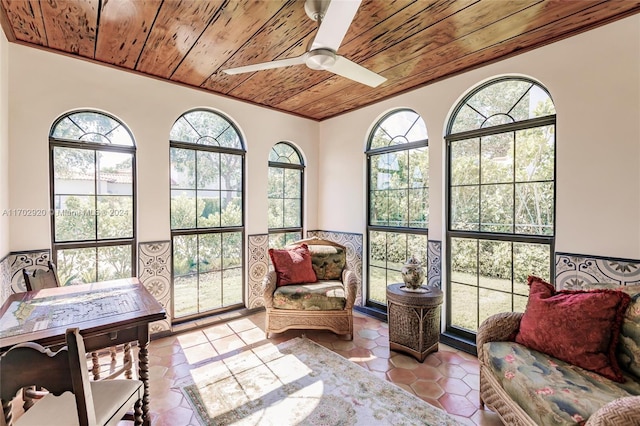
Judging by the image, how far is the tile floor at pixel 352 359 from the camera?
6.73ft

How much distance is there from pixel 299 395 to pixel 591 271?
93.8 inches

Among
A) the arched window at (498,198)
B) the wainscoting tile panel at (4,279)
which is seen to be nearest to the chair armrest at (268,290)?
the arched window at (498,198)

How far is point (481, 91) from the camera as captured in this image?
290cm

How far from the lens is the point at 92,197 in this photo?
285 cm

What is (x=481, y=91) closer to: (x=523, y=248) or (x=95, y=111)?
(x=523, y=248)

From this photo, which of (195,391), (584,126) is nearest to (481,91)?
(584,126)

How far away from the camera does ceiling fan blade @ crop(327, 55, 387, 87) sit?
2019 millimetres

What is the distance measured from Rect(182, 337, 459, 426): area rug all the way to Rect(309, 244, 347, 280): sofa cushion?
3.34 feet

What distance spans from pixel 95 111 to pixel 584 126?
423cm

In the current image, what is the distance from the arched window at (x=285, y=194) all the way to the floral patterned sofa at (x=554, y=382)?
2.79 metres

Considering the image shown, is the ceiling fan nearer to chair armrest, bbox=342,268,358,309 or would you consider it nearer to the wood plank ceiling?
the wood plank ceiling

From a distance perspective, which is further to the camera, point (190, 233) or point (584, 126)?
point (190, 233)

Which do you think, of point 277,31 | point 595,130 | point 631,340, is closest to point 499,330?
point 631,340

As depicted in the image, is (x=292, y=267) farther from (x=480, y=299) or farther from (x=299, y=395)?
(x=480, y=299)
